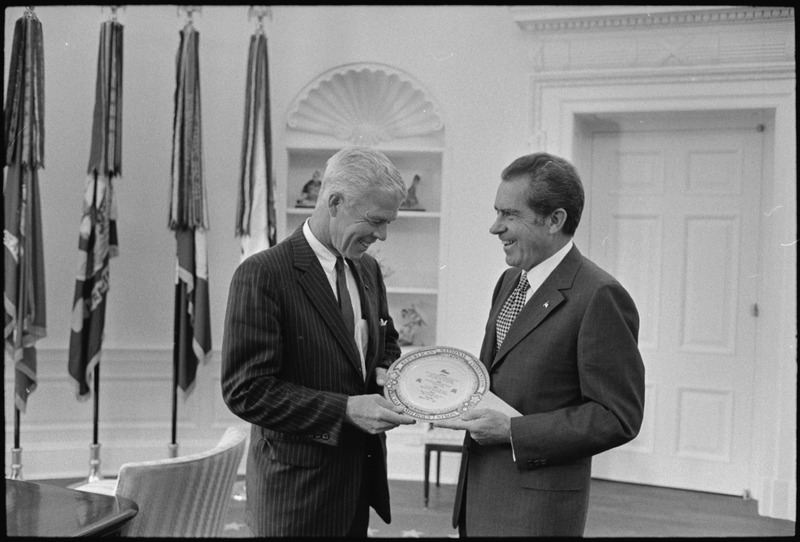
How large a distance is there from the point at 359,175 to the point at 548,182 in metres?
0.42

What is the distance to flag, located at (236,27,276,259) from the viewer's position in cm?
405

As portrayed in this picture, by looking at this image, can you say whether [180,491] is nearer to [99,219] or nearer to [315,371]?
[315,371]

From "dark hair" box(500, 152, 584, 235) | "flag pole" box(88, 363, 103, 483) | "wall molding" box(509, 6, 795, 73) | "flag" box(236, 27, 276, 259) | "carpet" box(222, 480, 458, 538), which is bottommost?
"carpet" box(222, 480, 458, 538)

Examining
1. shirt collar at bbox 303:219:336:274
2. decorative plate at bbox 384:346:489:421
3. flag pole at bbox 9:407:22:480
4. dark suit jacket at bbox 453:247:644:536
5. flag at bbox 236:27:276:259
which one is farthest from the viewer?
flag at bbox 236:27:276:259

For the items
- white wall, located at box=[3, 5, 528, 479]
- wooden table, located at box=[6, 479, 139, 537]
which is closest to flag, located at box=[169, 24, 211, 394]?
white wall, located at box=[3, 5, 528, 479]

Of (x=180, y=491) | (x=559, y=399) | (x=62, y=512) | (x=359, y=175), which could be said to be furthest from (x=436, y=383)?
(x=62, y=512)

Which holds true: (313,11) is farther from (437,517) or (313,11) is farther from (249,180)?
(437,517)

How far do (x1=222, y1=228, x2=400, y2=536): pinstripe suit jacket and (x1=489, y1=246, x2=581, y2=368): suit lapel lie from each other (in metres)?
0.36

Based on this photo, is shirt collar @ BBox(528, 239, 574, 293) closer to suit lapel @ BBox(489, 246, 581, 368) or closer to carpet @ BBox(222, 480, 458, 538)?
suit lapel @ BBox(489, 246, 581, 368)

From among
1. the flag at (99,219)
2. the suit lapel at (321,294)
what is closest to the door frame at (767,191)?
the flag at (99,219)

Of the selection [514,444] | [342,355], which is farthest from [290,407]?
[514,444]

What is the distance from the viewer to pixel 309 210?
455 cm

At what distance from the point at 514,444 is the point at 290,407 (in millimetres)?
479

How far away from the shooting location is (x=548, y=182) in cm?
159
